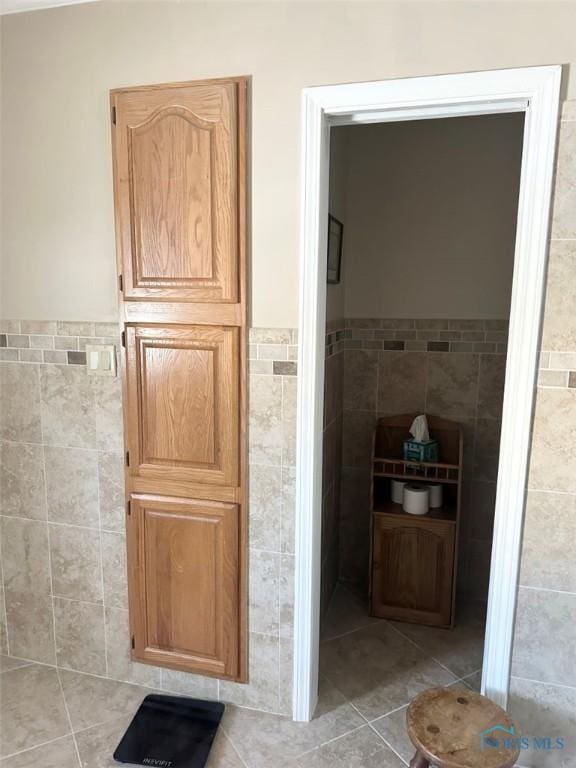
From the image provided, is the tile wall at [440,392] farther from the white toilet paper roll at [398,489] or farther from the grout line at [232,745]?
the grout line at [232,745]

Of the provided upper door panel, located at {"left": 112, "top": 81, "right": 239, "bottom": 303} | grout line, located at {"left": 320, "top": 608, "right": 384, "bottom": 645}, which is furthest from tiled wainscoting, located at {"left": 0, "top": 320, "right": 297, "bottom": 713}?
grout line, located at {"left": 320, "top": 608, "right": 384, "bottom": 645}

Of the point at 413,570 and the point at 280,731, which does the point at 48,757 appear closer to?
the point at 280,731

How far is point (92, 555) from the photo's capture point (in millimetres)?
2008

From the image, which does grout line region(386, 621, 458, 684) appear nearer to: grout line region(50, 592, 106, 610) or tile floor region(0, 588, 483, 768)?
tile floor region(0, 588, 483, 768)

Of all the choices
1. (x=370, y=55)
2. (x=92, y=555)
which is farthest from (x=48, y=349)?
(x=370, y=55)

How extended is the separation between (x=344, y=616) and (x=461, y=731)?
1.16 metres

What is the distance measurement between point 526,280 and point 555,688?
124 cm

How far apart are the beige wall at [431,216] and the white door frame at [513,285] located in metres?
0.85

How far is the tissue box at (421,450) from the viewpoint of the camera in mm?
2514

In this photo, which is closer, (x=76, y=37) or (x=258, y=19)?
(x=258, y=19)

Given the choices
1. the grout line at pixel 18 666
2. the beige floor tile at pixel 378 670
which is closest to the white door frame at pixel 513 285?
the beige floor tile at pixel 378 670

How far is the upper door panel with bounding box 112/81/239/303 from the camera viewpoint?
1.63m

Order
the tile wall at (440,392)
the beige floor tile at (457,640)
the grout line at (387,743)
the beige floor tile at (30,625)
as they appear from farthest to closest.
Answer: the tile wall at (440,392)
the beige floor tile at (457,640)
the beige floor tile at (30,625)
the grout line at (387,743)

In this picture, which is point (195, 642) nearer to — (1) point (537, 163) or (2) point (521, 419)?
(2) point (521, 419)
